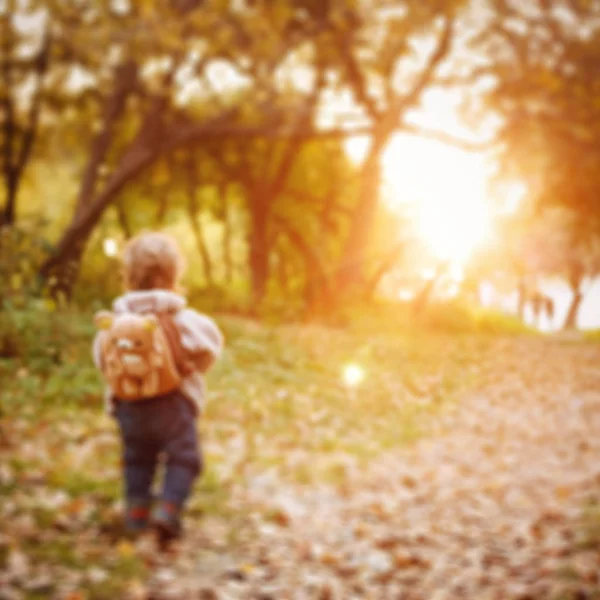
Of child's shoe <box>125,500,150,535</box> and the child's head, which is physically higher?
the child's head

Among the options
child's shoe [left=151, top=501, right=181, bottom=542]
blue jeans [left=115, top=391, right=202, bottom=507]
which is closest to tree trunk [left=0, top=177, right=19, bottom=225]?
blue jeans [left=115, top=391, right=202, bottom=507]

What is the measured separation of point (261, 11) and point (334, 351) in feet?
12.0

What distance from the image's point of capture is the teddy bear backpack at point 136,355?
58.1 inches

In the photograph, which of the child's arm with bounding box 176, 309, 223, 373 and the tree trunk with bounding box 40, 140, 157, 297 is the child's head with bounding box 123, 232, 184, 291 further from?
the tree trunk with bounding box 40, 140, 157, 297

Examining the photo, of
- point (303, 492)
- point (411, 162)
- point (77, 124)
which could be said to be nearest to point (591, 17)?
point (411, 162)

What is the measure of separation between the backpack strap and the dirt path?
1159 millimetres

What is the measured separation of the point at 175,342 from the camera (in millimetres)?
1568

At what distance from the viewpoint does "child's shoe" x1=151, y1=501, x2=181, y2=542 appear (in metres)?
1.76

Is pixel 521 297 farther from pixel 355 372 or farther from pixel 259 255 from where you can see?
pixel 259 255

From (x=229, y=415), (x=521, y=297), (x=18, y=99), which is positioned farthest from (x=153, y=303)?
(x=18, y=99)

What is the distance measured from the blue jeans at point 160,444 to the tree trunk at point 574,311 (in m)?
1.09

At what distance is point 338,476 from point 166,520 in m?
1.89

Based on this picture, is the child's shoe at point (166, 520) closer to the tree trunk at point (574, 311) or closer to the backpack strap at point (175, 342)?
the backpack strap at point (175, 342)

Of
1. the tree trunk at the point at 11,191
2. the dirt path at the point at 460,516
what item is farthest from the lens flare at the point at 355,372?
the tree trunk at the point at 11,191
